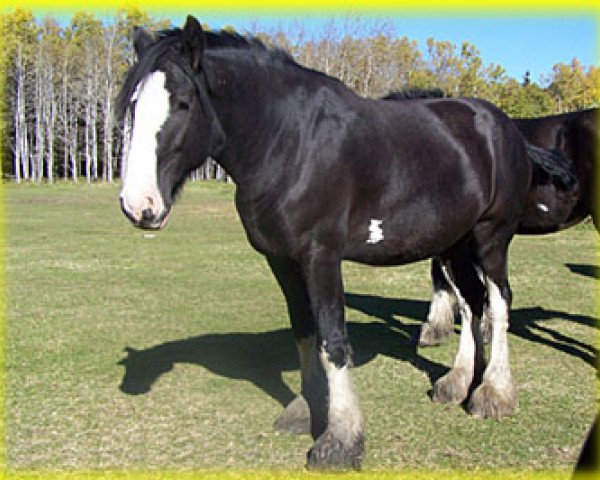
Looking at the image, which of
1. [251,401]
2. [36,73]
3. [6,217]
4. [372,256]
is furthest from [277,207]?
[36,73]

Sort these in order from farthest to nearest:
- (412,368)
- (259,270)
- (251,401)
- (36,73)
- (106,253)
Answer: (36,73) → (106,253) → (259,270) → (412,368) → (251,401)

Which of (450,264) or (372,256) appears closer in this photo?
(372,256)

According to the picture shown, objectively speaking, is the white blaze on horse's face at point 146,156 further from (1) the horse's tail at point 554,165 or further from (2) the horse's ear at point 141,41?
(1) the horse's tail at point 554,165

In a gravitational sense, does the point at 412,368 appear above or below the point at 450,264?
below

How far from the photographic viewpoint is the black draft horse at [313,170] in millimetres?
3592

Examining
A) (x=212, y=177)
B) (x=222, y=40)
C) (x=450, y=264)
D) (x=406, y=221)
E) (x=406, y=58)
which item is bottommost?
(x=212, y=177)

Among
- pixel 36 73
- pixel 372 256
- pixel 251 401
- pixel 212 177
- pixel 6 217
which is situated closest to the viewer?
pixel 372 256

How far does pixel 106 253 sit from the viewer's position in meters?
14.1

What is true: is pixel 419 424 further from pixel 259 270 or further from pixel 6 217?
pixel 6 217

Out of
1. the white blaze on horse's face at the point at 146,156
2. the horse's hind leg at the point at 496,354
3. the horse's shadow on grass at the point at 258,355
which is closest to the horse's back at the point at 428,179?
the horse's hind leg at the point at 496,354

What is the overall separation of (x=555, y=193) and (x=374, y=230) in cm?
302

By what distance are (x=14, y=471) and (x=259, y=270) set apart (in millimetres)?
8291

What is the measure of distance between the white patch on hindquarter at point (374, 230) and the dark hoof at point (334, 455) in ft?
4.27

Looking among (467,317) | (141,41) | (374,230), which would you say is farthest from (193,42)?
(467,317)
